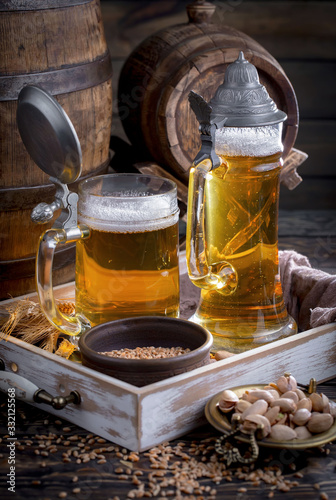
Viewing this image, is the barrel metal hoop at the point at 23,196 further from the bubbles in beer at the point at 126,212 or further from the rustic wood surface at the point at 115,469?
the rustic wood surface at the point at 115,469

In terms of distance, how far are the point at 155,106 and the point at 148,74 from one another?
0.29 ft

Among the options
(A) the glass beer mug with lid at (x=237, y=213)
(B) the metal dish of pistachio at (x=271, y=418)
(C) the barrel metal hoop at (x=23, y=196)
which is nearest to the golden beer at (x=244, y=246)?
(A) the glass beer mug with lid at (x=237, y=213)

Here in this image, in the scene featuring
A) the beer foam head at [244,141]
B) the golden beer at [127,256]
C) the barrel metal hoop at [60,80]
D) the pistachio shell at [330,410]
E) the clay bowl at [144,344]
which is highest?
the barrel metal hoop at [60,80]

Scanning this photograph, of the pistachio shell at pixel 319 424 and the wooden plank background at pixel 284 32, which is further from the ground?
the wooden plank background at pixel 284 32

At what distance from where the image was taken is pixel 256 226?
1.34 m

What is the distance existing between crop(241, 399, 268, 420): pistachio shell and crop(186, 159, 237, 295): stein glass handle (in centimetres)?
28

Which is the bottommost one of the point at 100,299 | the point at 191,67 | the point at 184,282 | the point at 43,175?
the point at 184,282

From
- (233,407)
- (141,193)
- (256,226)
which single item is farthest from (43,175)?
(233,407)

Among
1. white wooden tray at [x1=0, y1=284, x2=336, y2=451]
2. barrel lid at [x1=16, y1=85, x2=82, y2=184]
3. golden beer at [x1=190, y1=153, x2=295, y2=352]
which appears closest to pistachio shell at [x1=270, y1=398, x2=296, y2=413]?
white wooden tray at [x1=0, y1=284, x2=336, y2=451]

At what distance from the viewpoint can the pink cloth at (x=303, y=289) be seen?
1.48 m

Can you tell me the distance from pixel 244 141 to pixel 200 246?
0.62 ft

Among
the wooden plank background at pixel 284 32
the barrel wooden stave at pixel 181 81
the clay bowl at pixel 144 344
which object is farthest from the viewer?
the wooden plank background at pixel 284 32

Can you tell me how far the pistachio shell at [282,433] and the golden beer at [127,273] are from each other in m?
0.35

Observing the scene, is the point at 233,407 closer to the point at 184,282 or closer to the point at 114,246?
the point at 114,246
